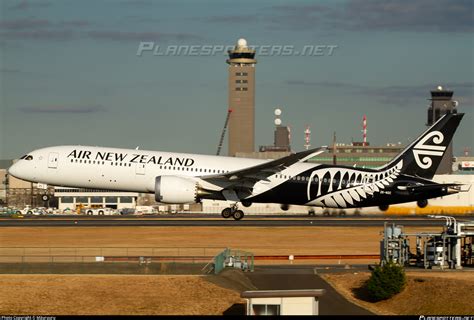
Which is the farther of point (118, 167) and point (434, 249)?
point (118, 167)

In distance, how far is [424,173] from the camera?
78000 millimetres

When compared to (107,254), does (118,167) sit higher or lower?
higher

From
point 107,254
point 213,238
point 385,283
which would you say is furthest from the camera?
point 213,238

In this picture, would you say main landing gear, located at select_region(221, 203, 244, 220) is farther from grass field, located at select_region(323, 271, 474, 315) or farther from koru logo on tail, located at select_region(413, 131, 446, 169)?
grass field, located at select_region(323, 271, 474, 315)

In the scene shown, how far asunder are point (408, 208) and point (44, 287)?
6041cm

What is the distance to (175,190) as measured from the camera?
72.4 metres

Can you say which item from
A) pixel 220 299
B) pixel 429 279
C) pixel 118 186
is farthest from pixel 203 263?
pixel 118 186

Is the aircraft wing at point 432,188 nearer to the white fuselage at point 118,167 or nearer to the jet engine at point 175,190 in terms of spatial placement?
the white fuselage at point 118,167

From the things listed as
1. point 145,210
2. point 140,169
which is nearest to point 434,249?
point 140,169

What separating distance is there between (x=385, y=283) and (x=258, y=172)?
91.2ft

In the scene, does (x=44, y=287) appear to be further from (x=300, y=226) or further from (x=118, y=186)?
(x=300, y=226)

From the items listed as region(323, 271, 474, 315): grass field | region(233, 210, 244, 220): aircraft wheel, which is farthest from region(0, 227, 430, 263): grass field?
region(323, 271, 474, 315): grass field

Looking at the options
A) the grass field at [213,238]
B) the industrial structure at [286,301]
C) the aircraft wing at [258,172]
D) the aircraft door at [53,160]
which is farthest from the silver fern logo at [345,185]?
the industrial structure at [286,301]

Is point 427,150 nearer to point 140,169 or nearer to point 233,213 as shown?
point 233,213
